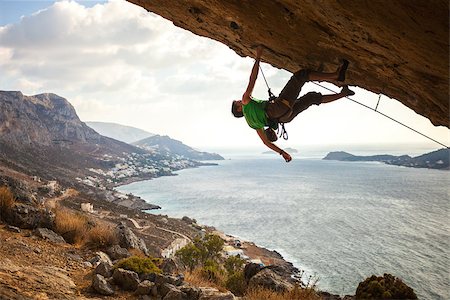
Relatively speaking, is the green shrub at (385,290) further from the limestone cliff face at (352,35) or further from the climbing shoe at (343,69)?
the climbing shoe at (343,69)

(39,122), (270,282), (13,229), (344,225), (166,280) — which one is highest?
(166,280)

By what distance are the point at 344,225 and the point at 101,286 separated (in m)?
57.3

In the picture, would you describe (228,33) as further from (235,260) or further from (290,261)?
(290,261)

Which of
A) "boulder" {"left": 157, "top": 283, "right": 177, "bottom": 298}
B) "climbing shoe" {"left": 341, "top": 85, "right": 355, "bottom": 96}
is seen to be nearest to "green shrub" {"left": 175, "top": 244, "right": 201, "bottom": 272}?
"boulder" {"left": 157, "top": 283, "right": 177, "bottom": 298}

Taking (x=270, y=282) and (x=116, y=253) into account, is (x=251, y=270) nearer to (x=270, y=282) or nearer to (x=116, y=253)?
(x=270, y=282)

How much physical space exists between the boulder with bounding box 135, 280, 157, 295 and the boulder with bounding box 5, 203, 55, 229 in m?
5.37

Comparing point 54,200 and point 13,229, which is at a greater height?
point 13,229

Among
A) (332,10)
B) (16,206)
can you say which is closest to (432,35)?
(332,10)

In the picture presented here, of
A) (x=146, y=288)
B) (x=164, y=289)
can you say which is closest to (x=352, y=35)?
(x=164, y=289)

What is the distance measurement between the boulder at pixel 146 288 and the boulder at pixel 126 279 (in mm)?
232

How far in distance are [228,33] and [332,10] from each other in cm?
255

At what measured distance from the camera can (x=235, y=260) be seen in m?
23.9

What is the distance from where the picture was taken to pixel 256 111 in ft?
18.4

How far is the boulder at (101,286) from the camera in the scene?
630 centimetres
